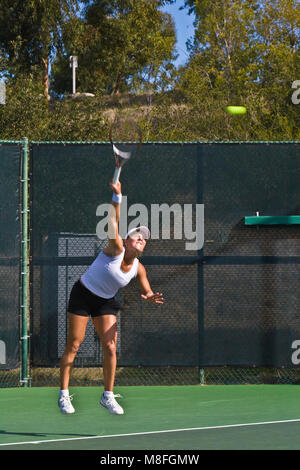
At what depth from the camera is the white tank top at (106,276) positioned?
277 inches

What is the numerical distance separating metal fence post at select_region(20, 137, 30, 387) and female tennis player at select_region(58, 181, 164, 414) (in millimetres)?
2110

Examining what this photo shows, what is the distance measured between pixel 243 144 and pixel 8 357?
3.32 metres

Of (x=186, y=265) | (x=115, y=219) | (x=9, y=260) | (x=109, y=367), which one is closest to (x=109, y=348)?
(x=109, y=367)

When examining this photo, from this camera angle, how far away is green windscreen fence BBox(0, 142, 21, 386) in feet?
30.1

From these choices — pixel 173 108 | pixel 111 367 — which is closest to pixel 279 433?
pixel 111 367

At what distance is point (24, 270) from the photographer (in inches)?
365

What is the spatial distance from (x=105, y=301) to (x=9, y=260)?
92.8 inches

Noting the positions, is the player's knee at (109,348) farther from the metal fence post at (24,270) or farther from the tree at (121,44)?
the tree at (121,44)

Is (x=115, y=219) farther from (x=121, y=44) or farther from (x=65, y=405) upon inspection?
(x=121, y=44)

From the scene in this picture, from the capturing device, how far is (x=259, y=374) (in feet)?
30.7

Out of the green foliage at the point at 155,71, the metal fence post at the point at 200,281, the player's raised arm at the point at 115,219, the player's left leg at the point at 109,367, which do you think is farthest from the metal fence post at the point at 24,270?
the green foliage at the point at 155,71

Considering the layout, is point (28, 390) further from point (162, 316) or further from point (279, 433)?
point (279, 433)
